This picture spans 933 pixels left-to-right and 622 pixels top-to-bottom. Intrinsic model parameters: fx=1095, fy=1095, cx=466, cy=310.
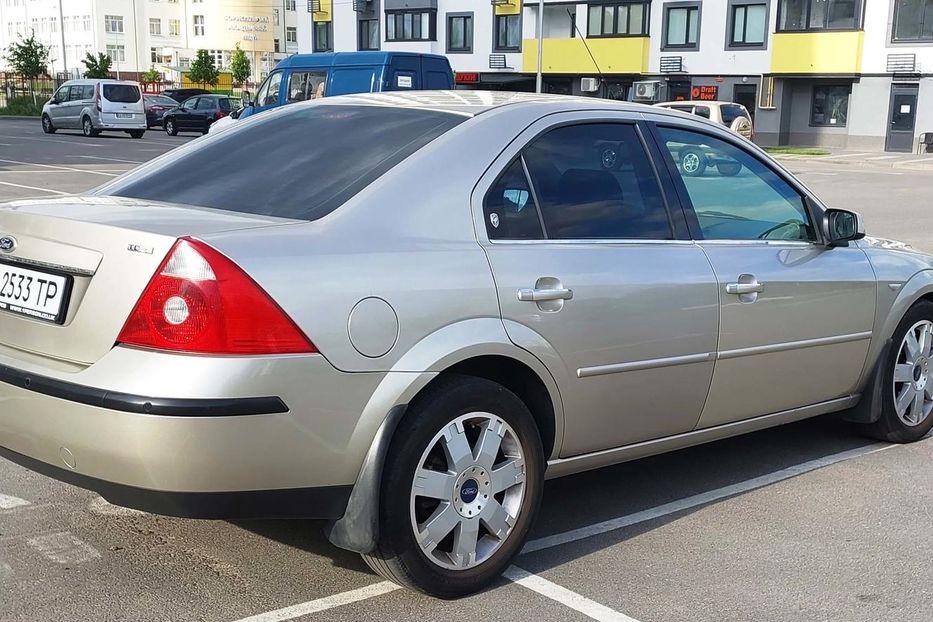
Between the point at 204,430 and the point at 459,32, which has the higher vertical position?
the point at 459,32

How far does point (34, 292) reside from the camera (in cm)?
340

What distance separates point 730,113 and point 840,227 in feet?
76.5

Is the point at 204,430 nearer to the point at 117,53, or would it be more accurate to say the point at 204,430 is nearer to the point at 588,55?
the point at 588,55

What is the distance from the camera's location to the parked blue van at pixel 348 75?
20.9 meters

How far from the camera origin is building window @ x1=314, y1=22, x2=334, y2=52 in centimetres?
6156

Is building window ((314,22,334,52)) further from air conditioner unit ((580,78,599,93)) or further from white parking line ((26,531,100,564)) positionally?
white parking line ((26,531,100,564))

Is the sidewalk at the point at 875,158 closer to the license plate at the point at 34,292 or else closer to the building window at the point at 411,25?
the building window at the point at 411,25

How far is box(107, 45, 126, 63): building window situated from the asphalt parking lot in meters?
105

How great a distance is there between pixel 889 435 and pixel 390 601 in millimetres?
2923

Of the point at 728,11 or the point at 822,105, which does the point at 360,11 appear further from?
the point at 822,105

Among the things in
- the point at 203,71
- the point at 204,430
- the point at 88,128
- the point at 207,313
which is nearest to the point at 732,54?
the point at 88,128

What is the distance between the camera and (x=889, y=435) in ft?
17.4

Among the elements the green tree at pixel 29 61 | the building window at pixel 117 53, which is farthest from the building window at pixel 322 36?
the building window at pixel 117 53

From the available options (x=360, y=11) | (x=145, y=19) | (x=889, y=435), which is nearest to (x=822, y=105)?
(x=360, y=11)
